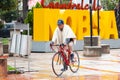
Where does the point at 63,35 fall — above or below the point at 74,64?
above

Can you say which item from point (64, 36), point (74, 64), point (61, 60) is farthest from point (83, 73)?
point (64, 36)

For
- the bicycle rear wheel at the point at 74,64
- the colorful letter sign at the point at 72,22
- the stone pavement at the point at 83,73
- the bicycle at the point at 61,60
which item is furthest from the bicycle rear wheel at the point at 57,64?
the colorful letter sign at the point at 72,22

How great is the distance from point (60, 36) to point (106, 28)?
13.8m

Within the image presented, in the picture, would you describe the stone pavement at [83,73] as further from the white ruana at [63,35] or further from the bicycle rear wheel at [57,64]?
the white ruana at [63,35]

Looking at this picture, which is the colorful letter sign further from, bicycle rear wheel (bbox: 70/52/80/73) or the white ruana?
the white ruana

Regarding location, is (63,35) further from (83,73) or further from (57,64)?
(83,73)

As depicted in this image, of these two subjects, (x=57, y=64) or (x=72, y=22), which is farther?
(x=72, y=22)

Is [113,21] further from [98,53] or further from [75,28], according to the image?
[98,53]

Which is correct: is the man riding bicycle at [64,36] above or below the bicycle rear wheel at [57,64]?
above

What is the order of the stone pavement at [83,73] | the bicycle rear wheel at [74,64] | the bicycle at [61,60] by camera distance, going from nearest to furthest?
the stone pavement at [83,73]
the bicycle at [61,60]
the bicycle rear wheel at [74,64]

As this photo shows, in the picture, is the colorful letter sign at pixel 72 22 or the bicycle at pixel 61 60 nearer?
the bicycle at pixel 61 60

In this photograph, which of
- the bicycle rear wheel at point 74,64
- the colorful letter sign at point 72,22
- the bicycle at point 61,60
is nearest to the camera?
the bicycle at point 61,60

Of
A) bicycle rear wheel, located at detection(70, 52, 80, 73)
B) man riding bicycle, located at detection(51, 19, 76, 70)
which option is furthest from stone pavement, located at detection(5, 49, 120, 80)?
man riding bicycle, located at detection(51, 19, 76, 70)

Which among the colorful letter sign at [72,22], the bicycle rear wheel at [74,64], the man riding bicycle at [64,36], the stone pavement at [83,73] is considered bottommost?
the stone pavement at [83,73]
